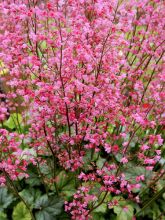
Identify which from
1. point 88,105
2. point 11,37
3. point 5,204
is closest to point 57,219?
point 5,204

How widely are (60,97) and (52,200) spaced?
1.33 m

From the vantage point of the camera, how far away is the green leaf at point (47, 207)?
3154 mm

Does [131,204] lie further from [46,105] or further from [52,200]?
[46,105]

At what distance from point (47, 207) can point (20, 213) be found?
31 cm

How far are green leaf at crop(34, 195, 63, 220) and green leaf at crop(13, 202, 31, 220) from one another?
11 cm

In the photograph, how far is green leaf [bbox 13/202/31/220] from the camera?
3.20 m

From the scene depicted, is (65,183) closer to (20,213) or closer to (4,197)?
(20,213)

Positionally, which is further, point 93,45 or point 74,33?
point 93,45

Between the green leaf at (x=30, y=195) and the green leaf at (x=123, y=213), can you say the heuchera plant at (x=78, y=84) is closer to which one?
the green leaf at (x=123, y=213)

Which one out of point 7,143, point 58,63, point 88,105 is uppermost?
point 58,63

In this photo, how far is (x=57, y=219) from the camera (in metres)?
3.33

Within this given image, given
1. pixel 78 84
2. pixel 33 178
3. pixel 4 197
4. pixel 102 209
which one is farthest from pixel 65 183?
pixel 78 84

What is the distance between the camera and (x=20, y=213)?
323 centimetres

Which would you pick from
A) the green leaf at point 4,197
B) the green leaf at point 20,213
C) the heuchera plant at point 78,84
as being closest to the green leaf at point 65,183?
the heuchera plant at point 78,84
